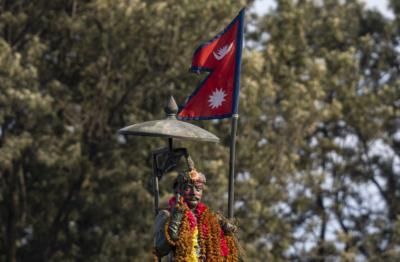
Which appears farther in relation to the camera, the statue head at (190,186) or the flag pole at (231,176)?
the flag pole at (231,176)

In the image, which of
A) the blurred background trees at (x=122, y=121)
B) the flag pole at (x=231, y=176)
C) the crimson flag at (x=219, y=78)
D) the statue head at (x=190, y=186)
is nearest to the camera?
the statue head at (x=190, y=186)

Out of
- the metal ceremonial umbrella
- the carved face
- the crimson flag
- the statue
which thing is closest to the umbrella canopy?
the metal ceremonial umbrella

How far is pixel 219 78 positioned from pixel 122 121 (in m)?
15.8

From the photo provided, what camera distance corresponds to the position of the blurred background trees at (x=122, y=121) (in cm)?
2666

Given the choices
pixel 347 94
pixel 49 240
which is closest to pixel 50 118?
pixel 49 240

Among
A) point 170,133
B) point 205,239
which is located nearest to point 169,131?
point 170,133

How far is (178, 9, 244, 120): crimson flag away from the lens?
12500 millimetres

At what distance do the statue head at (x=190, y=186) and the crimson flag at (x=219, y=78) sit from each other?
54.9 inches

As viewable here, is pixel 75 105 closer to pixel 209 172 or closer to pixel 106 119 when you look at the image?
pixel 106 119

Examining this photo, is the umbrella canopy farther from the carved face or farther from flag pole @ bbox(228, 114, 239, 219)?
flag pole @ bbox(228, 114, 239, 219)

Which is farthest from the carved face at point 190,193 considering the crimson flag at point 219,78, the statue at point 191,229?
the crimson flag at point 219,78

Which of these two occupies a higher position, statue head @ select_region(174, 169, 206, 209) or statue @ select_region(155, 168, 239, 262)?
statue head @ select_region(174, 169, 206, 209)

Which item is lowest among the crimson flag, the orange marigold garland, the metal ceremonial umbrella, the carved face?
the orange marigold garland

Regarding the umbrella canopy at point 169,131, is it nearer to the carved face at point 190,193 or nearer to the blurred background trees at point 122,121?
the carved face at point 190,193
